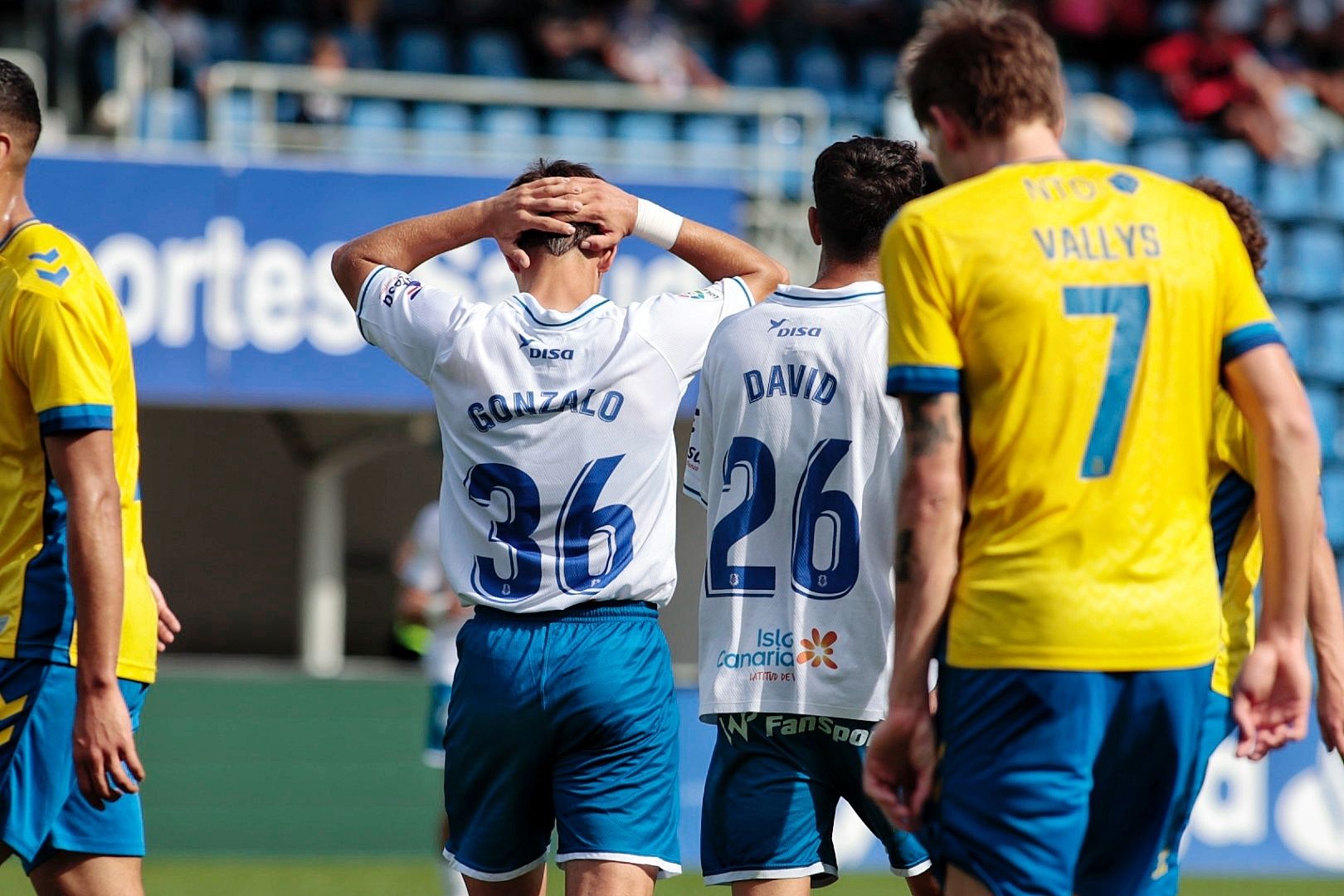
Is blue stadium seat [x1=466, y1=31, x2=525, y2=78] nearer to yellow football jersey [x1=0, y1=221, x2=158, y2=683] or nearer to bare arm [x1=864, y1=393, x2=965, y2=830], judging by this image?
yellow football jersey [x1=0, y1=221, x2=158, y2=683]

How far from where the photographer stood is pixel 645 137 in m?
12.8

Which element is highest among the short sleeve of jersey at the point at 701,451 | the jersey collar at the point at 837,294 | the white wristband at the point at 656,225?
the white wristband at the point at 656,225

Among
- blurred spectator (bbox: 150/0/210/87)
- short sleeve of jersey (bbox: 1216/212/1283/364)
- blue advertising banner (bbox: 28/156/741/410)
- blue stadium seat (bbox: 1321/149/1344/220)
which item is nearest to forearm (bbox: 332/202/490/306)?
short sleeve of jersey (bbox: 1216/212/1283/364)

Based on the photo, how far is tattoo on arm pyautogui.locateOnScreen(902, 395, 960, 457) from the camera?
2928 mm

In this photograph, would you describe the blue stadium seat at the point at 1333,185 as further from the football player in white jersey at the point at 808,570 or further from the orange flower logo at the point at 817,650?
the orange flower logo at the point at 817,650

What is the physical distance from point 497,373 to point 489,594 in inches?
19.2

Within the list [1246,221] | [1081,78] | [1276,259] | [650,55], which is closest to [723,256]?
[1246,221]

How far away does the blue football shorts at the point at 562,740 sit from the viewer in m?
3.88

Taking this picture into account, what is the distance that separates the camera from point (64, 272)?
3.64 m

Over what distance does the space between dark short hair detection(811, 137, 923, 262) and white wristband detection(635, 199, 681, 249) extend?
1.31 ft

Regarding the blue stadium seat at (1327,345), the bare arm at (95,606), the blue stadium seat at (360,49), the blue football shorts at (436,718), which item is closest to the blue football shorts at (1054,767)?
the bare arm at (95,606)

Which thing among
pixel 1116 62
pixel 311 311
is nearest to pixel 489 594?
pixel 311 311

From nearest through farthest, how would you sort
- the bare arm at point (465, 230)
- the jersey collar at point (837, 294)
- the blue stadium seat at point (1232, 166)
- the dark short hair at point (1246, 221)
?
the bare arm at point (465, 230) → the jersey collar at point (837, 294) → the dark short hair at point (1246, 221) → the blue stadium seat at point (1232, 166)

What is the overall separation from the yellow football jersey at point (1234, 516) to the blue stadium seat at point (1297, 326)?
33.0 feet
